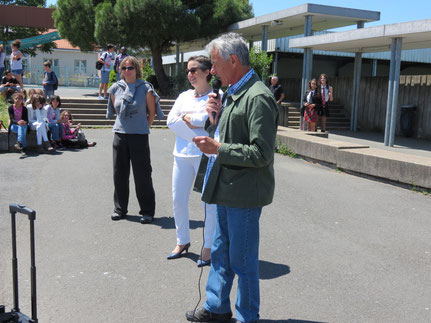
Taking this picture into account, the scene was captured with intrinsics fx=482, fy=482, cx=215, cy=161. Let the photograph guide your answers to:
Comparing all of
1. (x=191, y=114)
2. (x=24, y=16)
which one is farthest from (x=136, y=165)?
(x=24, y=16)

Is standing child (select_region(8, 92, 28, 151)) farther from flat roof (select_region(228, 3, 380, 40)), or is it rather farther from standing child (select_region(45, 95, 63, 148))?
flat roof (select_region(228, 3, 380, 40))

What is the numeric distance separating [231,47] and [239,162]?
0.72 meters

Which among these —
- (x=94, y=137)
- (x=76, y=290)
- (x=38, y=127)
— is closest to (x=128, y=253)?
(x=76, y=290)

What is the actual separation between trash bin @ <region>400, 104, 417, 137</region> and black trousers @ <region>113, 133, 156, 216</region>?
13496mm

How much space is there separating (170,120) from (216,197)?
1.21 metres

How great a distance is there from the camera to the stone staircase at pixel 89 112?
17047 mm

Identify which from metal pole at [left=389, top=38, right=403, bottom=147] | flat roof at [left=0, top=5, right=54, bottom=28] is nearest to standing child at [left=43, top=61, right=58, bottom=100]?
metal pole at [left=389, top=38, right=403, bottom=147]

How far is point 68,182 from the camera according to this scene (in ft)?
26.7

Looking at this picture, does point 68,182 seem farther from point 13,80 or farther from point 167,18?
point 167,18

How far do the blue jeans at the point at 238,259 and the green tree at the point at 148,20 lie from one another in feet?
63.8

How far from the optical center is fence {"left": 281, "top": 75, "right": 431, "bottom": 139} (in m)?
16.7

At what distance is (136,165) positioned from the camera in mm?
5844

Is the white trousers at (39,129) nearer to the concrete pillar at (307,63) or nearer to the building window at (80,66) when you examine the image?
the concrete pillar at (307,63)

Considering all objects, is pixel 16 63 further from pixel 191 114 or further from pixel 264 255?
pixel 264 255
